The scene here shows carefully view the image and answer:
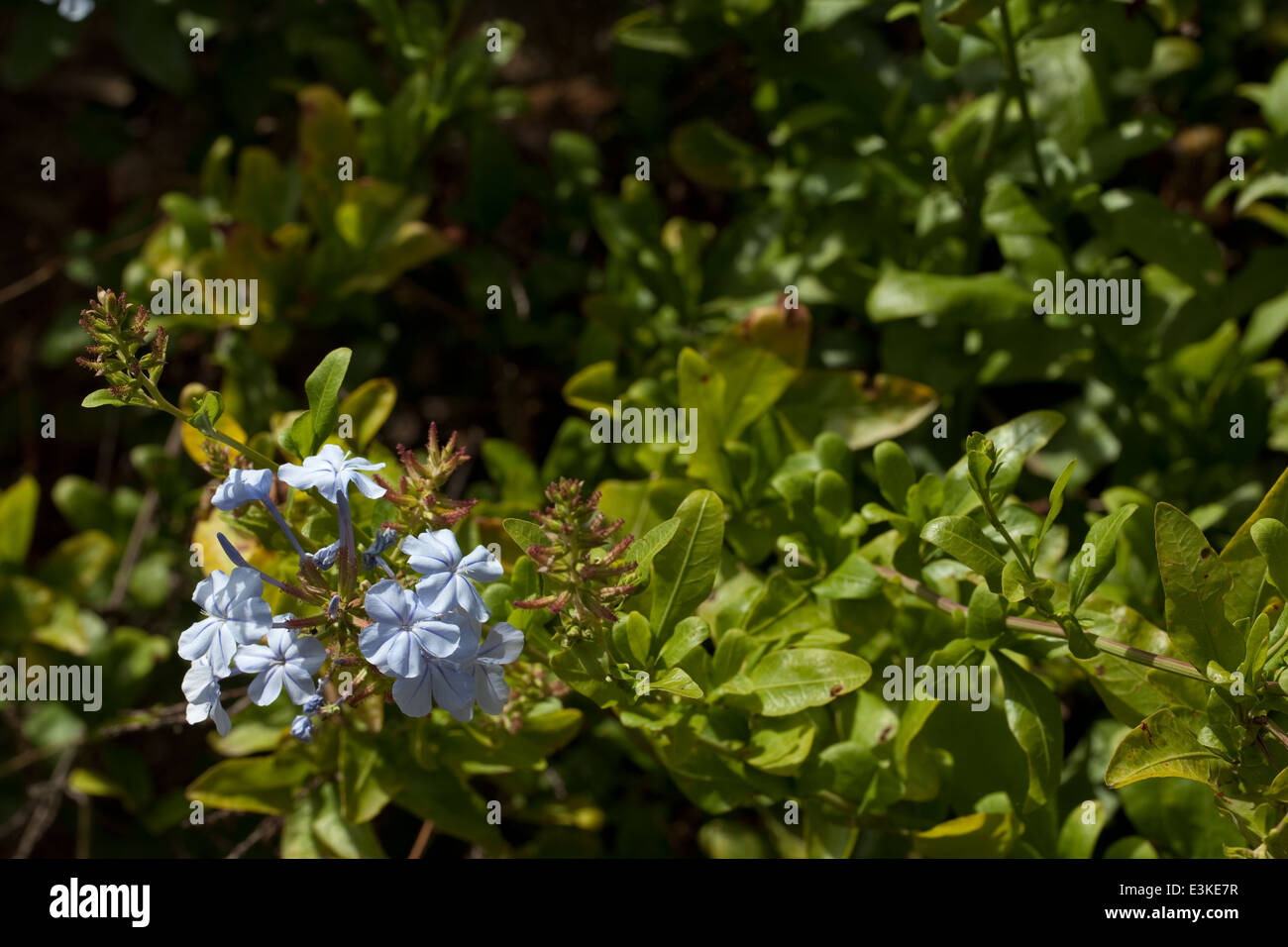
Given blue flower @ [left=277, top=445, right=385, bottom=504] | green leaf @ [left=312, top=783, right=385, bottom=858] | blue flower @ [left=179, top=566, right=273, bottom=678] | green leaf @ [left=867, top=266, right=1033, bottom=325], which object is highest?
green leaf @ [left=867, top=266, right=1033, bottom=325]

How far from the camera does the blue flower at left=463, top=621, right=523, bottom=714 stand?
5.17ft

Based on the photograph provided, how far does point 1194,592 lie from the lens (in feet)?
5.68

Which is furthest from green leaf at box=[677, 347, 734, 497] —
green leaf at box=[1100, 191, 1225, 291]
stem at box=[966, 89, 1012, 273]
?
green leaf at box=[1100, 191, 1225, 291]

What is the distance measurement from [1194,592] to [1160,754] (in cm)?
26

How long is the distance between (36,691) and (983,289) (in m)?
2.62

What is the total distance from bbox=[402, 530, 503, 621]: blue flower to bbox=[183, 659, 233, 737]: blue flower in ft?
1.17

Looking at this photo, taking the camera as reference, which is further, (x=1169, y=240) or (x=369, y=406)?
(x=1169, y=240)

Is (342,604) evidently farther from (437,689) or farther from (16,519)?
(16,519)

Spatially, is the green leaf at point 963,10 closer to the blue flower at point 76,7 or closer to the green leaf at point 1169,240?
the green leaf at point 1169,240

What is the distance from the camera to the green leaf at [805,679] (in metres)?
1.84
